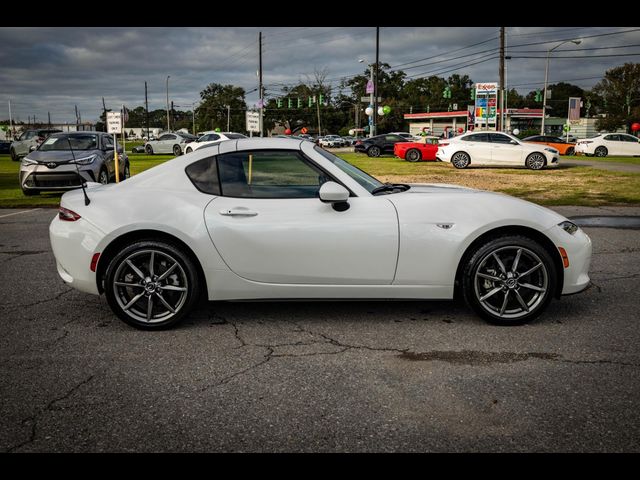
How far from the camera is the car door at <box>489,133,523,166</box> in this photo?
72.7 ft

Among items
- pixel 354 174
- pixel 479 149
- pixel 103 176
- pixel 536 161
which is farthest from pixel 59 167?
pixel 536 161

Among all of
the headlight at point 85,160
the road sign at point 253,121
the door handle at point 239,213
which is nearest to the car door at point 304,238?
the door handle at point 239,213

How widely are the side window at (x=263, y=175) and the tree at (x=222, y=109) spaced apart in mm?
124322

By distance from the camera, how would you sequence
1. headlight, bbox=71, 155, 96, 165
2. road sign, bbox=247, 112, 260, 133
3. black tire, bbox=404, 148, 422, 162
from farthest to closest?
black tire, bbox=404, 148, 422, 162
road sign, bbox=247, 112, 260, 133
headlight, bbox=71, 155, 96, 165

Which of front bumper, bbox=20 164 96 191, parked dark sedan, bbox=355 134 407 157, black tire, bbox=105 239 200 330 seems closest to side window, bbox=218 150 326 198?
black tire, bbox=105 239 200 330

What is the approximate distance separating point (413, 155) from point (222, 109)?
104518 millimetres

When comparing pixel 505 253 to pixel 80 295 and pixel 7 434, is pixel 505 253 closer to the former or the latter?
pixel 7 434

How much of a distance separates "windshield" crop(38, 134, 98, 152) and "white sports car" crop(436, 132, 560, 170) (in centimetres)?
1396

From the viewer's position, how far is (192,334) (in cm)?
424

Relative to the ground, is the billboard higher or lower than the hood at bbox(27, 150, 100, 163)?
higher

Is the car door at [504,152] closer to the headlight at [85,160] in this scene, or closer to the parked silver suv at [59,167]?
the parked silver suv at [59,167]

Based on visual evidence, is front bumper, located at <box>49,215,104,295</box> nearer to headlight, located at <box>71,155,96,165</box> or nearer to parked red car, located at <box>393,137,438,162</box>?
headlight, located at <box>71,155,96,165</box>

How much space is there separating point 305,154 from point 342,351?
150 cm

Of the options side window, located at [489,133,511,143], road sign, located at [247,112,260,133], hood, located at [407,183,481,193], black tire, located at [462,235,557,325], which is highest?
road sign, located at [247,112,260,133]
